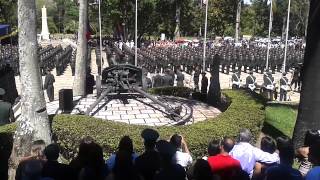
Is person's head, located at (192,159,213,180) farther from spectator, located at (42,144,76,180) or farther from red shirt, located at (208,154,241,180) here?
spectator, located at (42,144,76,180)

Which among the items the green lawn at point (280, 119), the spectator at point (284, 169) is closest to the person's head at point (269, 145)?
the spectator at point (284, 169)

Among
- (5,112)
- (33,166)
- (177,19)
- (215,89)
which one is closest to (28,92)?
(5,112)

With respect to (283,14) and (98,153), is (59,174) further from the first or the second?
(283,14)

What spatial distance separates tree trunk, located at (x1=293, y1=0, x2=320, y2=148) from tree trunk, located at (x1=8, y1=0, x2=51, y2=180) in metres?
5.36

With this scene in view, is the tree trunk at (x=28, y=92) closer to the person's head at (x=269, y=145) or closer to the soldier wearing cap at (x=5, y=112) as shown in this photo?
the soldier wearing cap at (x=5, y=112)

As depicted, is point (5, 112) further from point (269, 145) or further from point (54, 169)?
point (269, 145)

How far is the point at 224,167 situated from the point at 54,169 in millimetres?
2007

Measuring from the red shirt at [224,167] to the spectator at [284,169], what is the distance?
424 millimetres

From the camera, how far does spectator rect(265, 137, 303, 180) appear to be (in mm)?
4965

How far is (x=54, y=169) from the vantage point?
203 inches

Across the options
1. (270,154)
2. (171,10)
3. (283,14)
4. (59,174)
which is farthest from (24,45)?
(283,14)

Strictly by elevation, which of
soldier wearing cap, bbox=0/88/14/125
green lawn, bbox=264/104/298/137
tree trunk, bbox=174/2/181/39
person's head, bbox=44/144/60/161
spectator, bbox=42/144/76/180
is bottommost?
green lawn, bbox=264/104/298/137

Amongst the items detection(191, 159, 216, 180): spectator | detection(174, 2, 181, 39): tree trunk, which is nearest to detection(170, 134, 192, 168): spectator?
detection(191, 159, 216, 180): spectator

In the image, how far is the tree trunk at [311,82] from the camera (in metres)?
9.43
